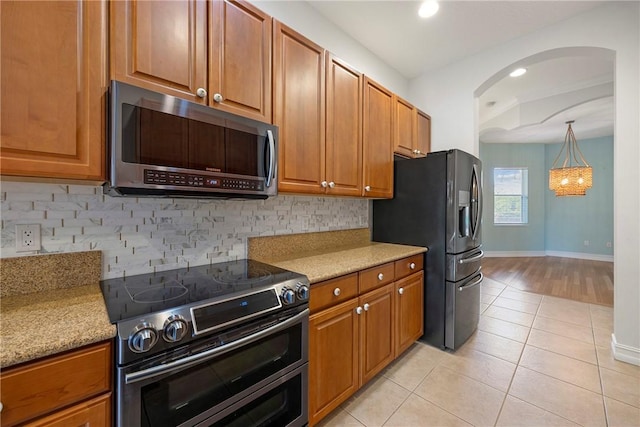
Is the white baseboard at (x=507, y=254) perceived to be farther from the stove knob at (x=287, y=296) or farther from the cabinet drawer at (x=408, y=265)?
the stove knob at (x=287, y=296)

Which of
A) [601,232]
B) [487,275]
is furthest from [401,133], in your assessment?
[601,232]

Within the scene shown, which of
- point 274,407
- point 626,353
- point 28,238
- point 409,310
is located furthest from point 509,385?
point 28,238

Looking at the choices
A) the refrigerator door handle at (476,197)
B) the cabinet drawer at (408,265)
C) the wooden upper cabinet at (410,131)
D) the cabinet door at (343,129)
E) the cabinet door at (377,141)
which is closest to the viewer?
the cabinet door at (343,129)

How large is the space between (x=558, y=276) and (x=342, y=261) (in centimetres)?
516

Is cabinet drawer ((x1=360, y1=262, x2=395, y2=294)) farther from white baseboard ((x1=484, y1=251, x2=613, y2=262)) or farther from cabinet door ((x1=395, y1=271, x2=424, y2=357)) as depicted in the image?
white baseboard ((x1=484, y1=251, x2=613, y2=262))

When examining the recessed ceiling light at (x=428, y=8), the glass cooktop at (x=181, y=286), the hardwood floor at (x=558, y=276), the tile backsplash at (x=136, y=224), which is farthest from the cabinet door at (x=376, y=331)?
the hardwood floor at (x=558, y=276)

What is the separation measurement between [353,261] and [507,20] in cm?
254

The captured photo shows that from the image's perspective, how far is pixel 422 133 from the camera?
9.98 ft

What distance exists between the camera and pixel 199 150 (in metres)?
1.24

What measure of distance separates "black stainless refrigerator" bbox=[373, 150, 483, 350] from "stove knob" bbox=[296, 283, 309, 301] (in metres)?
1.46

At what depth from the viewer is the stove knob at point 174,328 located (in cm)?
90

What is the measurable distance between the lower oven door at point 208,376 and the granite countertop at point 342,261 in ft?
0.85

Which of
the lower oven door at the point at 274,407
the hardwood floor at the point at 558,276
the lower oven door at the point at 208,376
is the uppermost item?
the lower oven door at the point at 208,376

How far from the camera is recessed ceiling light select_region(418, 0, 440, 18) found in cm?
218
